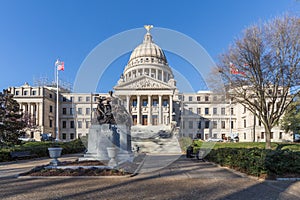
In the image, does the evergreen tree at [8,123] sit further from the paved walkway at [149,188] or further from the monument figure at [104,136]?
the paved walkway at [149,188]

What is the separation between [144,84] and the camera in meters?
67.4

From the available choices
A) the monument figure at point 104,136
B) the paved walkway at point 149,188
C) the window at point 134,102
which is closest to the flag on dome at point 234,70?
the monument figure at point 104,136

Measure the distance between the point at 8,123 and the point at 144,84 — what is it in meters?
46.5

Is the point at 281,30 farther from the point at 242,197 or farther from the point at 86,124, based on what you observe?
the point at 86,124

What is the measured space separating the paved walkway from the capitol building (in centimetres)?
4594

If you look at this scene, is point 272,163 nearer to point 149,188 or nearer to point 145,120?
point 149,188

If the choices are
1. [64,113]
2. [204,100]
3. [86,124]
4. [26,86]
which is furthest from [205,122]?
[26,86]

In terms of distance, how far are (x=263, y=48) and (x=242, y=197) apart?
1777cm

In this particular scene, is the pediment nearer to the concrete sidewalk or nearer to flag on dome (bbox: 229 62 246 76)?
flag on dome (bbox: 229 62 246 76)

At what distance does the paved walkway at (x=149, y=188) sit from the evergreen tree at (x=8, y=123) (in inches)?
581

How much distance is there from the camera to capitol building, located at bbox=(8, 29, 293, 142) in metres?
65.9

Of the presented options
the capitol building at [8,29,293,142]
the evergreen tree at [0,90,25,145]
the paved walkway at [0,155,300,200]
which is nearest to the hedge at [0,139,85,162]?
the evergreen tree at [0,90,25,145]

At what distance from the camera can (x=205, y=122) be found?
262 feet

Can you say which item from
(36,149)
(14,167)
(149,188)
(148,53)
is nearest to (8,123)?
(36,149)
